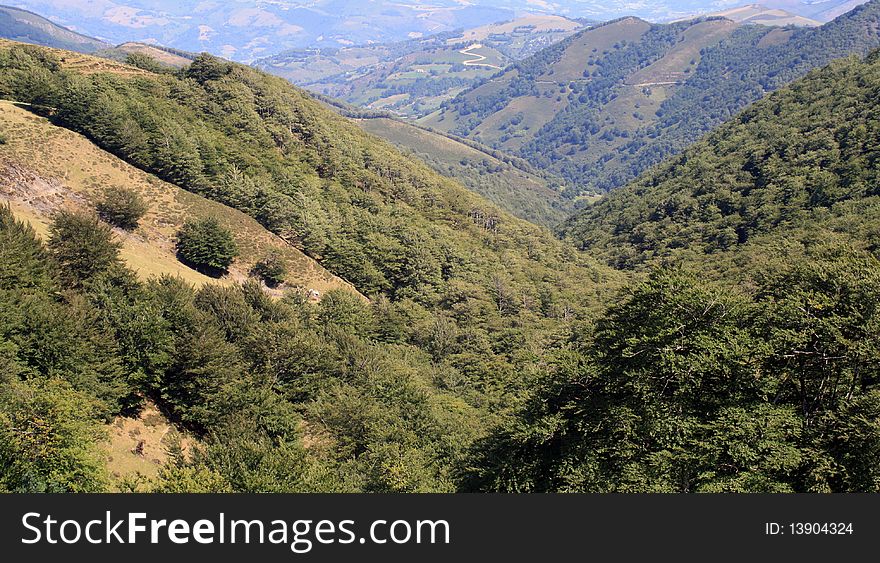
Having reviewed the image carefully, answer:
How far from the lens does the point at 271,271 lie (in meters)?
79.6

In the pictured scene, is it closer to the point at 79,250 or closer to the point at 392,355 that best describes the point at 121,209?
the point at 79,250

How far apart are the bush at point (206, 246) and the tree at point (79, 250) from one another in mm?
22470

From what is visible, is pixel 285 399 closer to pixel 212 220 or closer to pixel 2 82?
pixel 212 220

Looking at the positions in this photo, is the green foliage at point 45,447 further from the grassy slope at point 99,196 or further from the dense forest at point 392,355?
the grassy slope at point 99,196

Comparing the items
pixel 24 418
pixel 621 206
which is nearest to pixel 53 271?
pixel 24 418

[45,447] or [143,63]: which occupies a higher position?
[143,63]

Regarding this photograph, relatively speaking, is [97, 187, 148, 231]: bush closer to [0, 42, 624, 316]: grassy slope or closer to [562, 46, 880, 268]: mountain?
[0, 42, 624, 316]: grassy slope

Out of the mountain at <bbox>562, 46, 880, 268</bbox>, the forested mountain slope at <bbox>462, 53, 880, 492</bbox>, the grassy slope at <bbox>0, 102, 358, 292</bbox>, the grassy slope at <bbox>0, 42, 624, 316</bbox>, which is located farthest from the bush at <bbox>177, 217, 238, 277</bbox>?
the mountain at <bbox>562, 46, 880, 268</bbox>

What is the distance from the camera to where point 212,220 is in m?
76.3

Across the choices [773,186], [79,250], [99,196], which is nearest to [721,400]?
[79,250]

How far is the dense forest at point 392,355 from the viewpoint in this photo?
24.6 meters

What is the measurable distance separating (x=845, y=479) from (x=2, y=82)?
108m

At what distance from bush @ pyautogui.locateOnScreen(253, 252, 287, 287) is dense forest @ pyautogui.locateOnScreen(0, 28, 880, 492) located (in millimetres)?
456

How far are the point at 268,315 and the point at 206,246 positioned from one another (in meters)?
23.5
